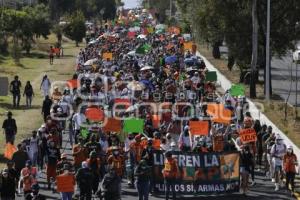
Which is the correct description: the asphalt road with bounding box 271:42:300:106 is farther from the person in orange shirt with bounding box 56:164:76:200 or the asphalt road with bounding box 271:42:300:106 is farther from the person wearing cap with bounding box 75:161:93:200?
the person in orange shirt with bounding box 56:164:76:200

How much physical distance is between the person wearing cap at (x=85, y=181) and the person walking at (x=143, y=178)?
1.20 meters

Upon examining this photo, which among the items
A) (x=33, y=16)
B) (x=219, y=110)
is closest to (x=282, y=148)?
(x=219, y=110)

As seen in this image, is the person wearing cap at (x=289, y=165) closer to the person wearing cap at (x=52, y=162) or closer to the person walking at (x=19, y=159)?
the person wearing cap at (x=52, y=162)

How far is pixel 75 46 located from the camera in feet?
294

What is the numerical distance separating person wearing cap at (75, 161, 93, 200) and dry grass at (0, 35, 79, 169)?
736 centimetres

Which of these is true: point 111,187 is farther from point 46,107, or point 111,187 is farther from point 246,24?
point 246,24

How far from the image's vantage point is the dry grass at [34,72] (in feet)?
105

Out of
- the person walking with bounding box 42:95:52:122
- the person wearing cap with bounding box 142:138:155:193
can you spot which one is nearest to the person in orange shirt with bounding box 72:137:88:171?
the person wearing cap with bounding box 142:138:155:193

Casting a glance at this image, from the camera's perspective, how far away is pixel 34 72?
56.8 m

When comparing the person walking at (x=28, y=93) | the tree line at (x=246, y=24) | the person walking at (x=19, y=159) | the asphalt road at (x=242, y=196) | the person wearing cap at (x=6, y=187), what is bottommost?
the asphalt road at (x=242, y=196)

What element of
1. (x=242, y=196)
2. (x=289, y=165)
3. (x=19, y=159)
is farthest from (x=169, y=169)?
(x=19, y=159)

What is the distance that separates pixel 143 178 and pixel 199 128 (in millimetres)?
5572

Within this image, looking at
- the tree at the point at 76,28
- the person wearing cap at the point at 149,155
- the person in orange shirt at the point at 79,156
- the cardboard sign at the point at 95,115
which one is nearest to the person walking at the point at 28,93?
the cardboard sign at the point at 95,115

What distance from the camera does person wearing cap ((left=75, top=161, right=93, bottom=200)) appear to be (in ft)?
56.5
